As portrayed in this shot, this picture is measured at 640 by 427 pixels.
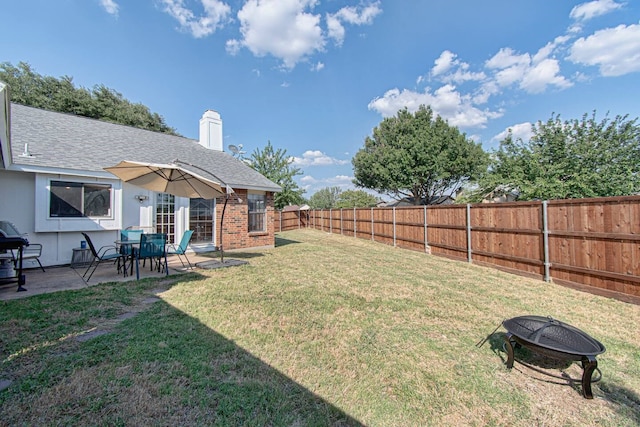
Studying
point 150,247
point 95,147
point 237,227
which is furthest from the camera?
point 237,227

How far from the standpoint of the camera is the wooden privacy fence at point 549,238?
16.0 ft

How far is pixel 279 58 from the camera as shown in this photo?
13664 millimetres

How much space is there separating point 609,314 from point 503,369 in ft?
10.3

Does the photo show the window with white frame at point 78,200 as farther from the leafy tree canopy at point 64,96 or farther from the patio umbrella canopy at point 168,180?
the leafy tree canopy at point 64,96

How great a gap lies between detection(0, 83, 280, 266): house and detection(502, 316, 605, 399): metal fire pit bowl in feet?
22.5

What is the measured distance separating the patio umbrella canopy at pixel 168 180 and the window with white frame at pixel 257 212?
3.42 meters

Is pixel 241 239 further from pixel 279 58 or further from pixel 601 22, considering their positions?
pixel 601 22

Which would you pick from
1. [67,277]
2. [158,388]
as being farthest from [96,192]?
[158,388]

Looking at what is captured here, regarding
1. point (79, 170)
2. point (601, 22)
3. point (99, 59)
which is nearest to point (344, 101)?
point (601, 22)

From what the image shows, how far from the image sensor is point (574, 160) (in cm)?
1405

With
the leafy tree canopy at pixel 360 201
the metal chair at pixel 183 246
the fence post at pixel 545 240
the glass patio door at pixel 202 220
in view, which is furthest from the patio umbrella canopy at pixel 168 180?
the leafy tree canopy at pixel 360 201

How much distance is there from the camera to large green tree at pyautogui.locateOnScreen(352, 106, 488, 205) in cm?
2145

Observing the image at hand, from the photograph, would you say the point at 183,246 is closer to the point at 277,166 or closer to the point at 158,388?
the point at 158,388

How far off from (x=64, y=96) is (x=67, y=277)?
20.3 meters
